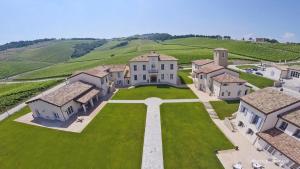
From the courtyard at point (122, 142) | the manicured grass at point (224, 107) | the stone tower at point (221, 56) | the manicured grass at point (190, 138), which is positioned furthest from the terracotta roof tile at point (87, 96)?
the stone tower at point (221, 56)

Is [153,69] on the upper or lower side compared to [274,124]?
upper

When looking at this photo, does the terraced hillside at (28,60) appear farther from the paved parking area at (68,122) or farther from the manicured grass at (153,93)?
the manicured grass at (153,93)

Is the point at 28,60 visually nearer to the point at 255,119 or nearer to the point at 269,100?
the point at 255,119

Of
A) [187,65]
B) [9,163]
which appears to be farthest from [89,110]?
[187,65]

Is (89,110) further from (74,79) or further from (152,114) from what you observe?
(152,114)

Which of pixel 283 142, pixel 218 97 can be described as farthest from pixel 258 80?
pixel 283 142

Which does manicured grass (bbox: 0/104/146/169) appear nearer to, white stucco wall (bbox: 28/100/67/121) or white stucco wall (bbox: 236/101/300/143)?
white stucco wall (bbox: 28/100/67/121)
